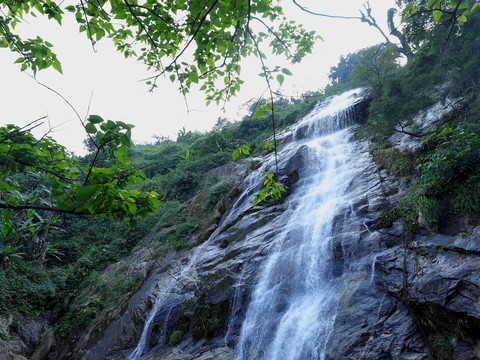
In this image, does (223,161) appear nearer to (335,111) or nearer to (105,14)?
(335,111)

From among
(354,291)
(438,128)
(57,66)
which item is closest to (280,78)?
(57,66)

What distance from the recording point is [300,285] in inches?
242

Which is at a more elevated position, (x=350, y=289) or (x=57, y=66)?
(x=57, y=66)

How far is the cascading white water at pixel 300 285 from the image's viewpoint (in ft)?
16.6

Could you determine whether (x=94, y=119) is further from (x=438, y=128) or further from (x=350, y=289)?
(x=438, y=128)

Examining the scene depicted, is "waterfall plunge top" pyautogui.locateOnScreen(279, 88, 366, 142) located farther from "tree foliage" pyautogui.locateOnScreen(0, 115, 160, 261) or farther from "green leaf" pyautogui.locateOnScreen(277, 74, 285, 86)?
"tree foliage" pyautogui.locateOnScreen(0, 115, 160, 261)

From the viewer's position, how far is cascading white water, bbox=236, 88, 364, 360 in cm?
505

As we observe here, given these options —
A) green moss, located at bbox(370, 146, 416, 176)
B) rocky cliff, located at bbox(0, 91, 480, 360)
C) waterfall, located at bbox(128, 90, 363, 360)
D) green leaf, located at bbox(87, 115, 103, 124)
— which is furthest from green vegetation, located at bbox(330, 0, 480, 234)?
green leaf, located at bbox(87, 115, 103, 124)


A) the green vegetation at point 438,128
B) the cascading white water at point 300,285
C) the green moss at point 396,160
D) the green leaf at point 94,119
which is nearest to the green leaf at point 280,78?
the green leaf at point 94,119

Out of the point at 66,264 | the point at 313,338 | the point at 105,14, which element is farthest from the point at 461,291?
the point at 66,264

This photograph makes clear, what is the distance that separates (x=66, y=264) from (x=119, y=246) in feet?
8.74

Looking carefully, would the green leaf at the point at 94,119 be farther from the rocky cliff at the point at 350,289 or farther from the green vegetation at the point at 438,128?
the rocky cliff at the point at 350,289

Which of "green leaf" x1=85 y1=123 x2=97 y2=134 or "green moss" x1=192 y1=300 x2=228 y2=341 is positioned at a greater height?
"green leaf" x1=85 y1=123 x2=97 y2=134

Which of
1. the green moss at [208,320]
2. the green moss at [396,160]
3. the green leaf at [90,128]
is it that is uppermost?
the green leaf at [90,128]
